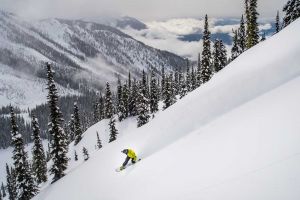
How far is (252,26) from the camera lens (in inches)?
1911

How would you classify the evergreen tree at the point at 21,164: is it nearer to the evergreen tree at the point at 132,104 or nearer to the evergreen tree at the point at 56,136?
the evergreen tree at the point at 56,136

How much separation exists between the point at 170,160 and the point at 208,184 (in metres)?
6.31

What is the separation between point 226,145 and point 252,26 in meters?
37.4

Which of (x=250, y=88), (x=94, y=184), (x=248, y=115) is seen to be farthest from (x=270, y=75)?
(x=94, y=184)

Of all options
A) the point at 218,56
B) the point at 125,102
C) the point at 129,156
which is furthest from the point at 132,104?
the point at 129,156

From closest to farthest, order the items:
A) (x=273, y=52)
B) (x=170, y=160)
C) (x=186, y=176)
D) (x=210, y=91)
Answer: (x=186, y=176), (x=170, y=160), (x=273, y=52), (x=210, y=91)

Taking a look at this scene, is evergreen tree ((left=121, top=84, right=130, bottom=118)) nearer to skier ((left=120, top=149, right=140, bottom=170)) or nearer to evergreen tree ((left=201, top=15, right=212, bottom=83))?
evergreen tree ((left=201, top=15, right=212, bottom=83))

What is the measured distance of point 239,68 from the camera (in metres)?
27.1

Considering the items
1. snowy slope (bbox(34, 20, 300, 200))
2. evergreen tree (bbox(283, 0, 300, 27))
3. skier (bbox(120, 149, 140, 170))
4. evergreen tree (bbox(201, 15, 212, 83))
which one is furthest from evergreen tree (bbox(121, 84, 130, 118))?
skier (bbox(120, 149, 140, 170))

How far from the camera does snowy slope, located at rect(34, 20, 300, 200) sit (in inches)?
474

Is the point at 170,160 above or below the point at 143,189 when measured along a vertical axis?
above

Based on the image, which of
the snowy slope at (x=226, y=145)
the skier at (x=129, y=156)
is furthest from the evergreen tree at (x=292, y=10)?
the skier at (x=129, y=156)

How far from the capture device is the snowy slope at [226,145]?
12049 mm

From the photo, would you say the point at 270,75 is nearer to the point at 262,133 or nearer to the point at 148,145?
the point at 262,133
